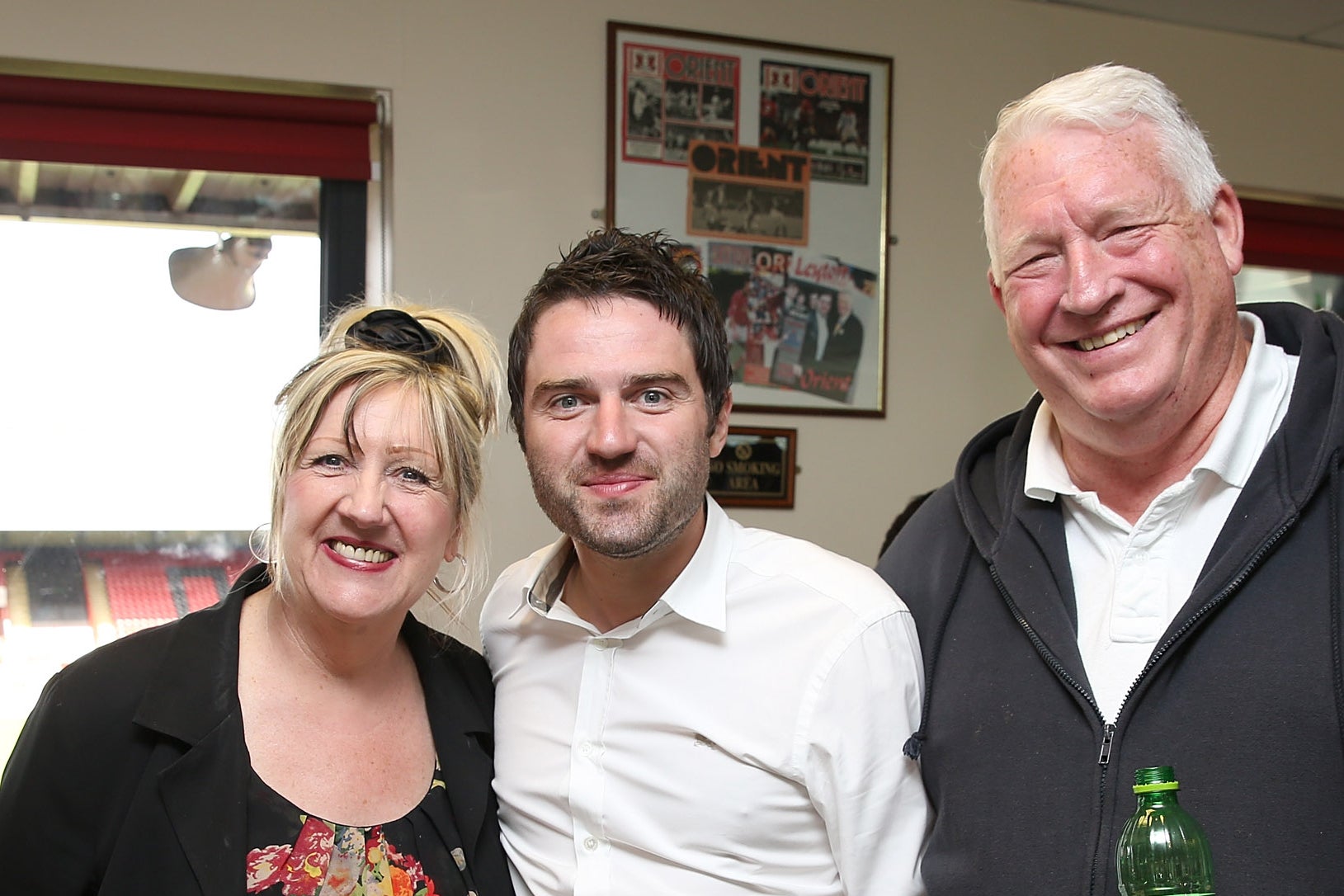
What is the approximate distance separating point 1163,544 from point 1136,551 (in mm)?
32

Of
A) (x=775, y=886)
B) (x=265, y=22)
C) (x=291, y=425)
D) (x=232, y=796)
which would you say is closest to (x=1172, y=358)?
(x=775, y=886)

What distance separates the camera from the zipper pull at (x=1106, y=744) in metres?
1.35

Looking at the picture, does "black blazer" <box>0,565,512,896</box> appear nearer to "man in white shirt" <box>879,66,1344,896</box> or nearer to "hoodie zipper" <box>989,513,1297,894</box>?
"man in white shirt" <box>879,66,1344,896</box>

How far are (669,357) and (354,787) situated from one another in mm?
700

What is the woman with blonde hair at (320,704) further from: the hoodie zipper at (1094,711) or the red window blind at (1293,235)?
the red window blind at (1293,235)

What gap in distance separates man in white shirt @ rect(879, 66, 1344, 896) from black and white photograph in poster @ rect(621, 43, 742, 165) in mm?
1765

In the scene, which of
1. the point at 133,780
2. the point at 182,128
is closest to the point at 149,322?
the point at 182,128

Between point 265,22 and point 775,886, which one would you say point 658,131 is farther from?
point 775,886

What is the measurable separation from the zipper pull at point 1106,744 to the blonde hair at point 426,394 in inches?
35.3

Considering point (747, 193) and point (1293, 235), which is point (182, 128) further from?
point (1293, 235)

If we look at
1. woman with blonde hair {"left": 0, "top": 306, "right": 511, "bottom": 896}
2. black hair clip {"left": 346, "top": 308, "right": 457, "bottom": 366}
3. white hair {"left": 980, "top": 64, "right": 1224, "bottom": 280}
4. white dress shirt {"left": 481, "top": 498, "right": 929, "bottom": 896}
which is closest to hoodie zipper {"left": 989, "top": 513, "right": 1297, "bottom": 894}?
white dress shirt {"left": 481, "top": 498, "right": 929, "bottom": 896}

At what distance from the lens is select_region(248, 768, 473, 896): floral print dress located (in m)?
1.47

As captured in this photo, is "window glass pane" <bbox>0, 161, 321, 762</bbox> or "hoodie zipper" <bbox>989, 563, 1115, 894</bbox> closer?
"hoodie zipper" <bbox>989, 563, 1115, 894</bbox>

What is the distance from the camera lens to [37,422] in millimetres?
2982
